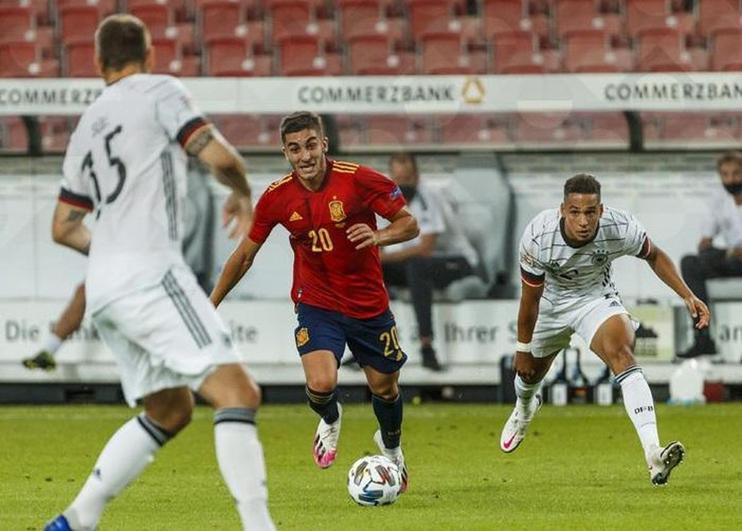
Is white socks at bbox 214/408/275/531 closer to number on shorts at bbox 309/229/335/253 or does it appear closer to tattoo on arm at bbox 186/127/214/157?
tattoo on arm at bbox 186/127/214/157

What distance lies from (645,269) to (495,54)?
164 inches

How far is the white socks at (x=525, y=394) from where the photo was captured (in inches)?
468

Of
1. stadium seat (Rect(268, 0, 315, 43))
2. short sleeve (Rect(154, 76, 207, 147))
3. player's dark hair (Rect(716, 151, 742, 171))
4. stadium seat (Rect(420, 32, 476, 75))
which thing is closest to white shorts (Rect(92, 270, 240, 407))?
short sleeve (Rect(154, 76, 207, 147))

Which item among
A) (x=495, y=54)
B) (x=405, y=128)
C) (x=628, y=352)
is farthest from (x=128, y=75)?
(x=495, y=54)

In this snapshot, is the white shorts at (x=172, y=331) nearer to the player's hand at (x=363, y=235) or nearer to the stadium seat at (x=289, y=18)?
the player's hand at (x=363, y=235)

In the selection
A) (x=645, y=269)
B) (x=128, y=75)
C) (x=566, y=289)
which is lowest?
(x=645, y=269)

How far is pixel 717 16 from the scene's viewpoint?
22.1 metres

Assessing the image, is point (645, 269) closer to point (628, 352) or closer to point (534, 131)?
point (534, 131)

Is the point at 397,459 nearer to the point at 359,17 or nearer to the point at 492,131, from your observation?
the point at 492,131

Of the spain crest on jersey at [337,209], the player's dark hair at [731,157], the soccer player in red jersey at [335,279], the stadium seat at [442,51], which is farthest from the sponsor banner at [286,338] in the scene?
the spain crest on jersey at [337,209]

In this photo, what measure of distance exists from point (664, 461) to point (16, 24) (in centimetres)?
1447

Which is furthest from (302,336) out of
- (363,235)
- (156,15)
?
(156,15)

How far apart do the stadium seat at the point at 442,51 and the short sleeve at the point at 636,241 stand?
10836 mm

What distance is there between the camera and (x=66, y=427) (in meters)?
16.2
